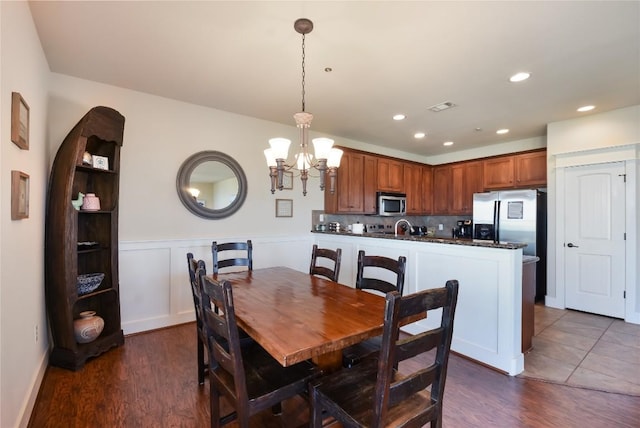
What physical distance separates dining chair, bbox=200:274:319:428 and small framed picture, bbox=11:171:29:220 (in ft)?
3.91

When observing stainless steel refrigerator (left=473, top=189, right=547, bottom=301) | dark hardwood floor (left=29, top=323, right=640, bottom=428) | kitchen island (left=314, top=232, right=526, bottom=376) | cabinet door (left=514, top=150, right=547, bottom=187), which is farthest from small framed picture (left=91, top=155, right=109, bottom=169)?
cabinet door (left=514, top=150, right=547, bottom=187)

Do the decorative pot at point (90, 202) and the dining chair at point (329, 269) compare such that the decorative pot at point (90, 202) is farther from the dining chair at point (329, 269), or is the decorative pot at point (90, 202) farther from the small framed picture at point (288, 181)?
the small framed picture at point (288, 181)

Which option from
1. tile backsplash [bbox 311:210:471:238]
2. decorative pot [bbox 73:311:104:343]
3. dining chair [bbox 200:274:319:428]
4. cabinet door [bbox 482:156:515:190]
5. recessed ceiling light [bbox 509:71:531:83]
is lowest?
decorative pot [bbox 73:311:104:343]

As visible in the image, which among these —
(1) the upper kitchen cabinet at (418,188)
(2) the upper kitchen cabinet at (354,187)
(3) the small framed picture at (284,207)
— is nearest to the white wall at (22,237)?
(3) the small framed picture at (284,207)

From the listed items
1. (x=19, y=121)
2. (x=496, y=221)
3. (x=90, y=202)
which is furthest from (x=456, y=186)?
(x=19, y=121)

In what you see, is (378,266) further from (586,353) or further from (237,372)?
(586,353)

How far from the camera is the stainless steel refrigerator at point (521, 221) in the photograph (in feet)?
14.7

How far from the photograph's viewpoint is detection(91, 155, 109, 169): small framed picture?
2731mm

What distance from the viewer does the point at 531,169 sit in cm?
487

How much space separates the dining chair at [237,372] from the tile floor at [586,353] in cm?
209

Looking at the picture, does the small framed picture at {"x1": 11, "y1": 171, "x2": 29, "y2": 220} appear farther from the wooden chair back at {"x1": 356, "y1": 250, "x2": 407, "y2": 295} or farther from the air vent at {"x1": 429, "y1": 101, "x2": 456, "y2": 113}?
the air vent at {"x1": 429, "y1": 101, "x2": 456, "y2": 113}

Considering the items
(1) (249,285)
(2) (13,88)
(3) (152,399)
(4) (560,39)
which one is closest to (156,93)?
(2) (13,88)

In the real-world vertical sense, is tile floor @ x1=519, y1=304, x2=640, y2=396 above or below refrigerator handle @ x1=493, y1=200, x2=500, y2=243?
below

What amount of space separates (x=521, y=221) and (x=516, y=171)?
984 mm
